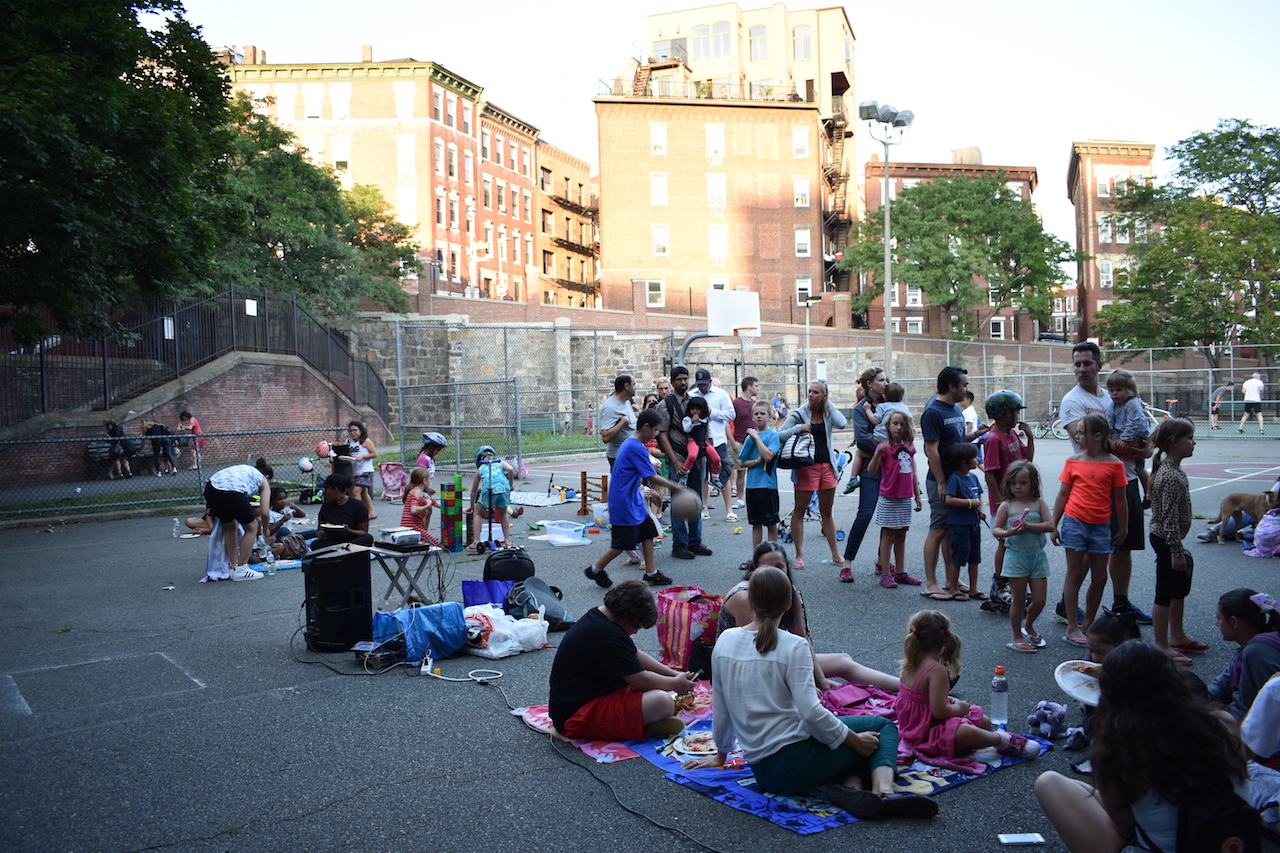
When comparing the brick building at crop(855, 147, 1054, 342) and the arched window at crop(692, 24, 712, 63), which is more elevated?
the arched window at crop(692, 24, 712, 63)

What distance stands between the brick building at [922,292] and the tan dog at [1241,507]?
48295 mm

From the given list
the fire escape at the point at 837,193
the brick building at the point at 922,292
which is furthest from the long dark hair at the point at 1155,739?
the fire escape at the point at 837,193

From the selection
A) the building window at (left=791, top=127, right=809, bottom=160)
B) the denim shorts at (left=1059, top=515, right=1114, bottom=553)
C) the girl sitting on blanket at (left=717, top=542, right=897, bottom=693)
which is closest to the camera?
the girl sitting on blanket at (left=717, top=542, right=897, bottom=693)

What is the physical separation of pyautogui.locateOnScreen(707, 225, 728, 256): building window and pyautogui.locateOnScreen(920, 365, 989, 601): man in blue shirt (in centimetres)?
5119

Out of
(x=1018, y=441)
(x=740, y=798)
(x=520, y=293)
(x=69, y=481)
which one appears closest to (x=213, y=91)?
(x=69, y=481)

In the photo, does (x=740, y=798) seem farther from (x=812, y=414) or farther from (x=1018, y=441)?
(x=812, y=414)

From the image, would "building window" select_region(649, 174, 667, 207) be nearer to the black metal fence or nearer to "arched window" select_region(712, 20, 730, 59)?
"arched window" select_region(712, 20, 730, 59)

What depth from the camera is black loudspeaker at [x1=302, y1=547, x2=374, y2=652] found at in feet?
22.8

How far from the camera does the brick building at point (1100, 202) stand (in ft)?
210

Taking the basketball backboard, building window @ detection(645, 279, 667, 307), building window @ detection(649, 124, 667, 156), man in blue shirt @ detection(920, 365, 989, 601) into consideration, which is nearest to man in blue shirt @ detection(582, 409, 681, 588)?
man in blue shirt @ detection(920, 365, 989, 601)

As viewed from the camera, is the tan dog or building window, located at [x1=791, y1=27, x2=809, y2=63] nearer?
the tan dog

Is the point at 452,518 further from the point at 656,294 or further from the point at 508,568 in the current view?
the point at 656,294

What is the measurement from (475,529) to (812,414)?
4.75 metres

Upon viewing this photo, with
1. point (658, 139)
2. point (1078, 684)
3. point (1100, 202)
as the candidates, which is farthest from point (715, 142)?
point (1078, 684)
